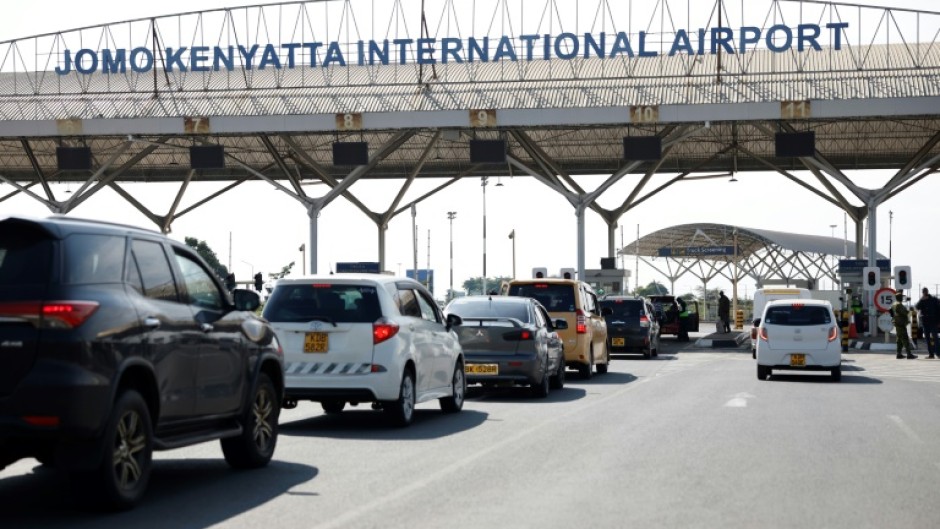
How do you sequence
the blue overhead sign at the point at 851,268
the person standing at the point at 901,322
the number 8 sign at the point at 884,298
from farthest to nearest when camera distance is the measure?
the blue overhead sign at the point at 851,268 < the number 8 sign at the point at 884,298 < the person standing at the point at 901,322

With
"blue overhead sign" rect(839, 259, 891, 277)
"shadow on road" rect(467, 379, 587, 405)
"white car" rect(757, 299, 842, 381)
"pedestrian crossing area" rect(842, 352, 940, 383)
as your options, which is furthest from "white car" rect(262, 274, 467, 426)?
"blue overhead sign" rect(839, 259, 891, 277)

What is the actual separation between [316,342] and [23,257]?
696cm

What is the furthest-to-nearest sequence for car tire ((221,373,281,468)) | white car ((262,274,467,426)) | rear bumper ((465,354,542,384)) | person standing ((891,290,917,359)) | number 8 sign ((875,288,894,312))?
1. number 8 sign ((875,288,894,312))
2. person standing ((891,290,917,359))
3. rear bumper ((465,354,542,384))
4. white car ((262,274,467,426))
5. car tire ((221,373,281,468))

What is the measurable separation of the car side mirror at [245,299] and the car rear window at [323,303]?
4.36m

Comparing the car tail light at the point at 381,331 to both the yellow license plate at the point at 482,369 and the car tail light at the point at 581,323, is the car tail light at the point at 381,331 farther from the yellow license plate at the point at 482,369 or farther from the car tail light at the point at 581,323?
the car tail light at the point at 581,323

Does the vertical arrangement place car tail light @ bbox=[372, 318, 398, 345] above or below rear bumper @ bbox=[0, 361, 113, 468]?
above

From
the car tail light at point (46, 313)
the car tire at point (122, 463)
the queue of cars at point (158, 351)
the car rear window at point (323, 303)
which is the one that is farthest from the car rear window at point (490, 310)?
the car tail light at point (46, 313)

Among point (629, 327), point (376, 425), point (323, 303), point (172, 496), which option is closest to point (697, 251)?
point (629, 327)

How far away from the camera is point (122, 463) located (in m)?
9.04

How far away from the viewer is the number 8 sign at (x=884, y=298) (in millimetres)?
42469

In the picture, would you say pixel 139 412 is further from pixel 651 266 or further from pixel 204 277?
pixel 651 266

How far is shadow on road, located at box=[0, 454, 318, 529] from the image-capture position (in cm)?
873

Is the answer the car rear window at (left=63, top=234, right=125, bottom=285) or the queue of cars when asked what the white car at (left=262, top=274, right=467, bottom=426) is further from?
the car rear window at (left=63, top=234, right=125, bottom=285)

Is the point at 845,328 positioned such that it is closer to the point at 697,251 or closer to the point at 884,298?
the point at 884,298
